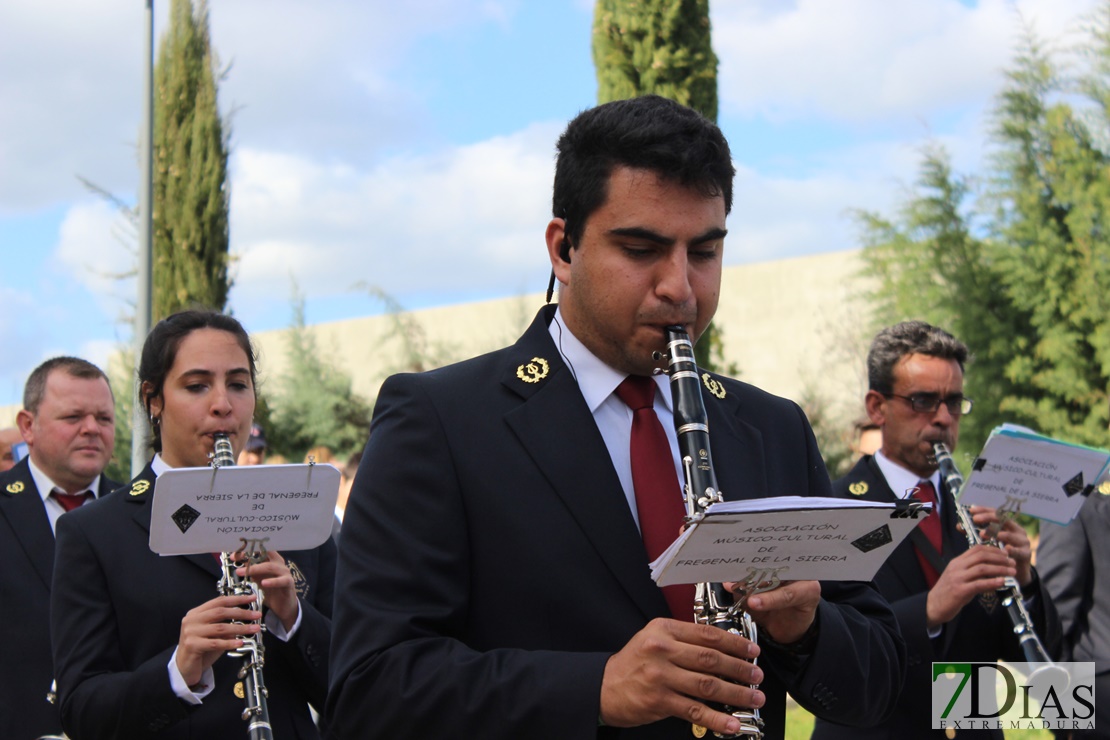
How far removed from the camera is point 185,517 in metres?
3.70

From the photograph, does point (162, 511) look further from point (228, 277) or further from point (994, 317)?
point (994, 317)

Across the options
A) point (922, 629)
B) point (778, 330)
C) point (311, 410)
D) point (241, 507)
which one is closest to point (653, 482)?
point (241, 507)

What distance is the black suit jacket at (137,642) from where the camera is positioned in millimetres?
3748

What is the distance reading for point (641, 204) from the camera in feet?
8.74

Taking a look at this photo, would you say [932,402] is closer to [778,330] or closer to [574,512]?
[574,512]

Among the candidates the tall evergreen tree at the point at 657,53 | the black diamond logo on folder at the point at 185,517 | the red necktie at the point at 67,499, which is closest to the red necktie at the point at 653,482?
the black diamond logo on folder at the point at 185,517

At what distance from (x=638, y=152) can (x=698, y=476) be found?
74 cm

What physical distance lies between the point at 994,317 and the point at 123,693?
1433 cm

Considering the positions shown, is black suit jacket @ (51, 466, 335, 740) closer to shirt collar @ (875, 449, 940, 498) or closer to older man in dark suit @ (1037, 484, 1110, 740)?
shirt collar @ (875, 449, 940, 498)

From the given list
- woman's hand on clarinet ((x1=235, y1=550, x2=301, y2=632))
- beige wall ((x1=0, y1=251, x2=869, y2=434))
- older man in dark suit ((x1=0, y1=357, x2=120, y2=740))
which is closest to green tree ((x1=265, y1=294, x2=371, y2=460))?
beige wall ((x1=0, y1=251, x2=869, y2=434))

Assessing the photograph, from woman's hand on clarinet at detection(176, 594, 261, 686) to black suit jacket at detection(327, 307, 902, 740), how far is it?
1.07m

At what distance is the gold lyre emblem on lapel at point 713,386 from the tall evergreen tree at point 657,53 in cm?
779

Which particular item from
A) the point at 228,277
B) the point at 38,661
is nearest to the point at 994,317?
the point at 228,277

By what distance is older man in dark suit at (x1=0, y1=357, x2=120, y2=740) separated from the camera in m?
5.18
